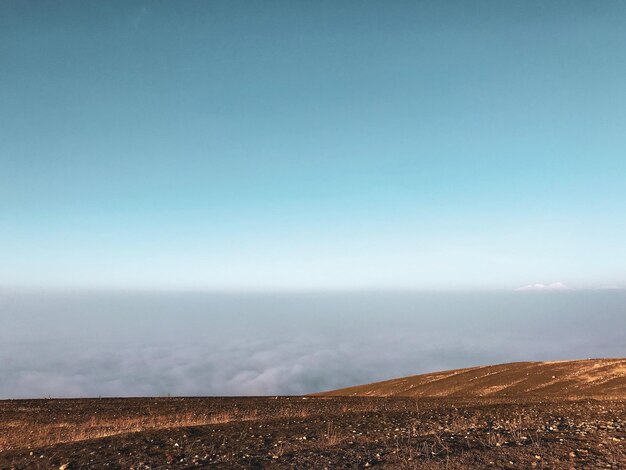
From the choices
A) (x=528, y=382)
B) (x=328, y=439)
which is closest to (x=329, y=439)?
(x=328, y=439)

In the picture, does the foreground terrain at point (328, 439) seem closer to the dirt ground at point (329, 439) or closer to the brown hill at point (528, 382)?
the dirt ground at point (329, 439)

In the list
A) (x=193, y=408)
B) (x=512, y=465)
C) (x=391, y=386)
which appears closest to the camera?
(x=512, y=465)

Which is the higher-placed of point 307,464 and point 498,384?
point 307,464

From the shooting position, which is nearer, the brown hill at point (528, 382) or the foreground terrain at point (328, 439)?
the foreground terrain at point (328, 439)

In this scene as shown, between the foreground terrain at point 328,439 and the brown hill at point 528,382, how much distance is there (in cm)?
1585

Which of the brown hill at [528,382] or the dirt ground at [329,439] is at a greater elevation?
the dirt ground at [329,439]

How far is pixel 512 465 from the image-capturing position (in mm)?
12859

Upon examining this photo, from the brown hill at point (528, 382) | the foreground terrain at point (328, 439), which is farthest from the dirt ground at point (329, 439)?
the brown hill at point (528, 382)

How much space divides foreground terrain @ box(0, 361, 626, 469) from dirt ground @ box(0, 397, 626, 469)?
4 cm

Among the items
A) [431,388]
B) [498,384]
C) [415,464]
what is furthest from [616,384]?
[415,464]

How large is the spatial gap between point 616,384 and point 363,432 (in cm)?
3609

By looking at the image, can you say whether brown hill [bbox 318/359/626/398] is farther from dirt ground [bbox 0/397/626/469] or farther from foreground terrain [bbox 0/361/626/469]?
dirt ground [bbox 0/397/626/469]

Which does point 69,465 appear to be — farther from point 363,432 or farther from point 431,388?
point 431,388

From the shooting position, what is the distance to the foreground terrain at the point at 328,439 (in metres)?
13.9
